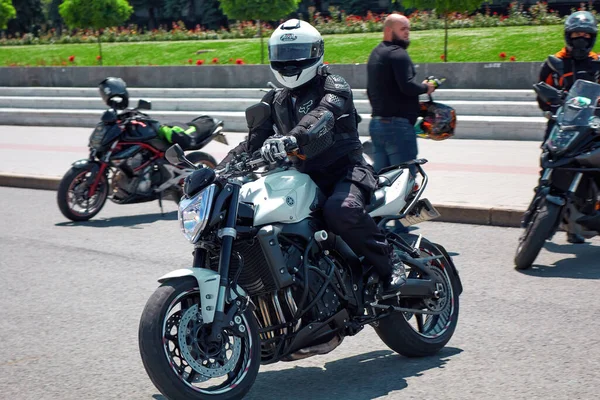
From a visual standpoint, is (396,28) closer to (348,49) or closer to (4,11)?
(348,49)

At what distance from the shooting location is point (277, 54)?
516 centimetres

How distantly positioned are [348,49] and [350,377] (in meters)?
22.7

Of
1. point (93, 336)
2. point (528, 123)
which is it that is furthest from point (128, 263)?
point (528, 123)

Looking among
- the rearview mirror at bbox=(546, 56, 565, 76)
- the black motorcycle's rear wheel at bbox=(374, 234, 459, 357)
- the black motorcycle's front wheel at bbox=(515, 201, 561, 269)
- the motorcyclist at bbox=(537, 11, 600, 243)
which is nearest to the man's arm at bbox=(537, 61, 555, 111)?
the motorcyclist at bbox=(537, 11, 600, 243)

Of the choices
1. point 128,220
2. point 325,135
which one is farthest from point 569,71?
point 128,220

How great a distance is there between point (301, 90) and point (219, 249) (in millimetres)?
1078

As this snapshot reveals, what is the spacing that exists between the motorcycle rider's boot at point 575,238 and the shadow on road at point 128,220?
14.7 feet

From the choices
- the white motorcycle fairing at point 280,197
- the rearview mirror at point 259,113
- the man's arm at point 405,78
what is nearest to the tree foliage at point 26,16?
the man's arm at point 405,78

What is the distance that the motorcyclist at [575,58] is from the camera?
8391 millimetres

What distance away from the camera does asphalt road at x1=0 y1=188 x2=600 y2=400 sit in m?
5.13

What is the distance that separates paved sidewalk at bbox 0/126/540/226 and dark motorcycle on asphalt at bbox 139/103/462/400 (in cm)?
449

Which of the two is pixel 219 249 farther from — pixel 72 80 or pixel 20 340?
pixel 72 80

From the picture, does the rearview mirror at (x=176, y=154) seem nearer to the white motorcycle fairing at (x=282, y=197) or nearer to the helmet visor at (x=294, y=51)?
the white motorcycle fairing at (x=282, y=197)

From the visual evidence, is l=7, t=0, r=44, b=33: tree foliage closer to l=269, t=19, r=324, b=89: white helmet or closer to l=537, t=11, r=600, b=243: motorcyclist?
l=537, t=11, r=600, b=243: motorcyclist
